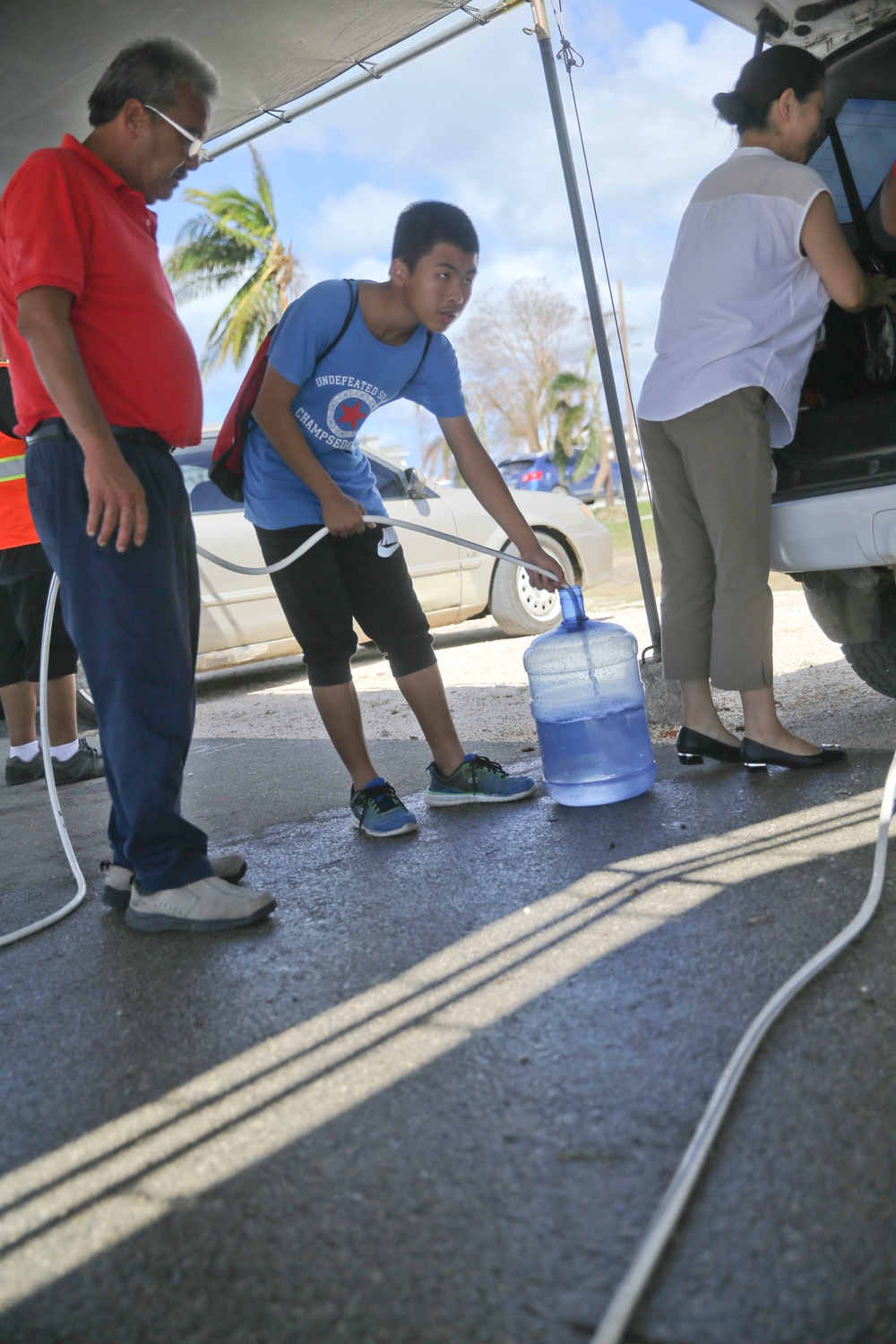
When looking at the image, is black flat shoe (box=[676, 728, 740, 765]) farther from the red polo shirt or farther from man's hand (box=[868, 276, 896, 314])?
the red polo shirt

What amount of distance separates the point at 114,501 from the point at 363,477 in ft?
3.72

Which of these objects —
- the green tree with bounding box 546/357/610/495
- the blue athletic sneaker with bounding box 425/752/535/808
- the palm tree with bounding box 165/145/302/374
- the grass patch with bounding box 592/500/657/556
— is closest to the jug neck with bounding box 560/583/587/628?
the blue athletic sneaker with bounding box 425/752/535/808

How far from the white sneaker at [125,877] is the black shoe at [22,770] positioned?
254 cm

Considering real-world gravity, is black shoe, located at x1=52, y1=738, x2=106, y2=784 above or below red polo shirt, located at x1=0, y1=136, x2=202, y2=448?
below

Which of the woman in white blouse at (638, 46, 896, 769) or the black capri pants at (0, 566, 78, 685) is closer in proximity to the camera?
the woman in white blouse at (638, 46, 896, 769)

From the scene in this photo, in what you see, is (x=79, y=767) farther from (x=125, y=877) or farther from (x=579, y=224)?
(x=579, y=224)

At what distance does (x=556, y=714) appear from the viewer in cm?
377

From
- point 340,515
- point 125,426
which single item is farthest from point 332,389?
point 125,426

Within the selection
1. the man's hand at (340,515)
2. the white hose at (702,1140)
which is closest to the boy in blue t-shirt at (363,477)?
the man's hand at (340,515)

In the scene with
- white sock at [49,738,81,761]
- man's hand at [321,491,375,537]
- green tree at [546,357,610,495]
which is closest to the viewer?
man's hand at [321,491,375,537]

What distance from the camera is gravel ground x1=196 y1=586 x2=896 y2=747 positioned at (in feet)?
13.7

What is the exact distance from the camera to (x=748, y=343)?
125 inches

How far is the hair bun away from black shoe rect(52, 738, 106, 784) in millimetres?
3761

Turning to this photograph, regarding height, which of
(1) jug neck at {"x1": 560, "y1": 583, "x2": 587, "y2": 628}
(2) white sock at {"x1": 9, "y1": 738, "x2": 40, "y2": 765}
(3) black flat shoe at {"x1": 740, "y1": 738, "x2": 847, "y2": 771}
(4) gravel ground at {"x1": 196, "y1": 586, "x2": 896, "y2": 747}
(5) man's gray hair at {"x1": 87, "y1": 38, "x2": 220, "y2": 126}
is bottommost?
(4) gravel ground at {"x1": 196, "y1": 586, "x2": 896, "y2": 747}
